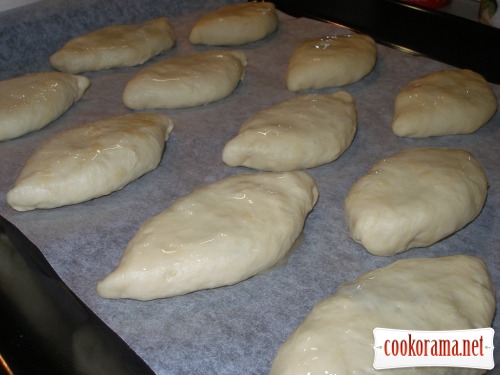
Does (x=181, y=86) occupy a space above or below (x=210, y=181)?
above

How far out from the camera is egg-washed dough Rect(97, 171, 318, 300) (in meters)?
1.30

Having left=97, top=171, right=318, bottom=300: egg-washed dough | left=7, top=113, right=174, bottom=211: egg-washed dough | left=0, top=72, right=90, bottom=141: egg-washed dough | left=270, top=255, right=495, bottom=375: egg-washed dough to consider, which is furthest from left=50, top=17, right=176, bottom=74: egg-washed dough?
left=270, top=255, right=495, bottom=375: egg-washed dough

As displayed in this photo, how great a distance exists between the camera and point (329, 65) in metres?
2.04

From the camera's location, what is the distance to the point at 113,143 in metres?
1.69

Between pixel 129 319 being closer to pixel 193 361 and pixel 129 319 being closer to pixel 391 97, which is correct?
pixel 193 361

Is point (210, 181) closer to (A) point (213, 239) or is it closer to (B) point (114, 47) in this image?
(A) point (213, 239)

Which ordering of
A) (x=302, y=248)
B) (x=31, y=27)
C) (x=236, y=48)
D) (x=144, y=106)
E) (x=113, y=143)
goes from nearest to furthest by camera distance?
(x=302, y=248)
(x=113, y=143)
(x=144, y=106)
(x=31, y=27)
(x=236, y=48)

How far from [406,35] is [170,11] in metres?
1.16

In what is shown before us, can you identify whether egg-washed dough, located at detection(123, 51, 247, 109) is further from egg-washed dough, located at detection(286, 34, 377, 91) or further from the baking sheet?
egg-washed dough, located at detection(286, 34, 377, 91)

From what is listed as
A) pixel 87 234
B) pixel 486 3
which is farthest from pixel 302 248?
pixel 486 3

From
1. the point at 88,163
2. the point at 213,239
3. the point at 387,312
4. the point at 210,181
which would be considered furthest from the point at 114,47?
the point at 387,312

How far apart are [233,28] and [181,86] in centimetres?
54

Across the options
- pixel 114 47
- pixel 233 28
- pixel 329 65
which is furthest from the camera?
pixel 233 28

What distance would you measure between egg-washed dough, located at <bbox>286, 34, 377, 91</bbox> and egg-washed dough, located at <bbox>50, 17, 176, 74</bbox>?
24.3 inches
